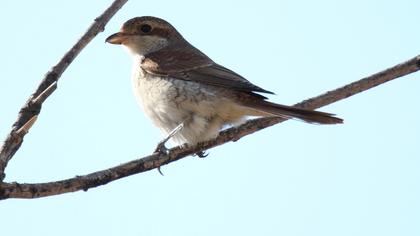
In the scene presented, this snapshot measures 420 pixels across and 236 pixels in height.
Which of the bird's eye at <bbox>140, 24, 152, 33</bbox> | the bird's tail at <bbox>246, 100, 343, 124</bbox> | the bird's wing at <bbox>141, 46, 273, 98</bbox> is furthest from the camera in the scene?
the bird's eye at <bbox>140, 24, 152, 33</bbox>

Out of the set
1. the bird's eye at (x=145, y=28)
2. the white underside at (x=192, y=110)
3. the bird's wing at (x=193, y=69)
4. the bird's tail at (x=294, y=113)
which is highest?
the bird's eye at (x=145, y=28)

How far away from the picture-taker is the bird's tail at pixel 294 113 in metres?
3.93

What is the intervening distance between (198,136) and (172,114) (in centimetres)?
25

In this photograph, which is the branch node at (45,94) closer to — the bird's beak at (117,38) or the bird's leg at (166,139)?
the bird's leg at (166,139)

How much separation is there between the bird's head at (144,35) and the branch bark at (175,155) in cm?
150

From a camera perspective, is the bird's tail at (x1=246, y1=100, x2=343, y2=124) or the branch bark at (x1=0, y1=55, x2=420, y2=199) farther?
the bird's tail at (x1=246, y1=100, x2=343, y2=124)

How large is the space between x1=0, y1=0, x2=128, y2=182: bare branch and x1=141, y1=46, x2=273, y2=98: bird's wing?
1.21 m

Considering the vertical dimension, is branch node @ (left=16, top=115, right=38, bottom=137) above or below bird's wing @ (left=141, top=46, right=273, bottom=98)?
below

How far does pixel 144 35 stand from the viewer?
19.0 ft

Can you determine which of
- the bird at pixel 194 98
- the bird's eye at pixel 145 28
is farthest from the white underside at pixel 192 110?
the bird's eye at pixel 145 28

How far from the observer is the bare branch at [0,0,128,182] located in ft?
9.85

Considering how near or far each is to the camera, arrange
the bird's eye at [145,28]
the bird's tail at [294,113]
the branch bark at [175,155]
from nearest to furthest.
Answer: the branch bark at [175,155] < the bird's tail at [294,113] < the bird's eye at [145,28]

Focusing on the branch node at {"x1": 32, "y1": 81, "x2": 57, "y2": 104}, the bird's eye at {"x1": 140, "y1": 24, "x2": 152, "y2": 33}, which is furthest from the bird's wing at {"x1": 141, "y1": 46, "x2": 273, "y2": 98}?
the branch node at {"x1": 32, "y1": 81, "x2": 57, "y2": 104}

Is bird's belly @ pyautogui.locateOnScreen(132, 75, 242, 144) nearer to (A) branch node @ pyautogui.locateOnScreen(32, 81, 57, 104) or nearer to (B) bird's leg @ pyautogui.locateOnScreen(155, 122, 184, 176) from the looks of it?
(B) bird's leg @ pyautogui.locateOnScreen(155, 122, 184, 176)
